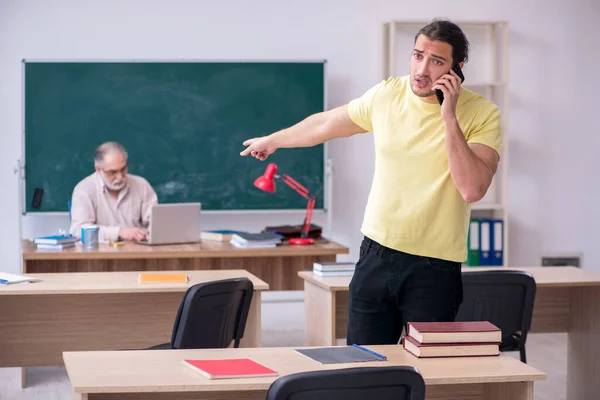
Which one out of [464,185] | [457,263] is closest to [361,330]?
[457,263]

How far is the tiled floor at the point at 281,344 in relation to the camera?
462 cm

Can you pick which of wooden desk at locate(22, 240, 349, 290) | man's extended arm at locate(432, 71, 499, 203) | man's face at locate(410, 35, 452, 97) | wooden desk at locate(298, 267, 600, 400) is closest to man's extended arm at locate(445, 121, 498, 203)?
man's extended arm at locate(432, 71, 499, 203)

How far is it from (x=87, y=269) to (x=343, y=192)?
2.41 m

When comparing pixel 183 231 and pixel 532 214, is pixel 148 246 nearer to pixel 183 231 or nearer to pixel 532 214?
pixel 183 231

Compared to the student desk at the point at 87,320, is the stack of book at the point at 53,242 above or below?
above

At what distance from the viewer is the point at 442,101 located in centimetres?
242

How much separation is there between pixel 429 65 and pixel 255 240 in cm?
A: 279

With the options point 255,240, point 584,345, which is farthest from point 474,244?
point 584,345

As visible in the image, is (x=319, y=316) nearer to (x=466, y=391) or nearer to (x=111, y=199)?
(x=466, y=391)

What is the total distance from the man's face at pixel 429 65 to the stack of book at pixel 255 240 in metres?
2.74

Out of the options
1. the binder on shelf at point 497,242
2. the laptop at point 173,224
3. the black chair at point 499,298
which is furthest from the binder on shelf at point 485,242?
the black chair at point 499,298

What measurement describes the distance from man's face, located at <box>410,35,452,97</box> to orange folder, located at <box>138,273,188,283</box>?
5.87 feet

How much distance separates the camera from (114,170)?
18.0 ft

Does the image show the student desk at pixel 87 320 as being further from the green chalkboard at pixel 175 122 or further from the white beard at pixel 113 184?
the green chalkboard at pixel 175 122
